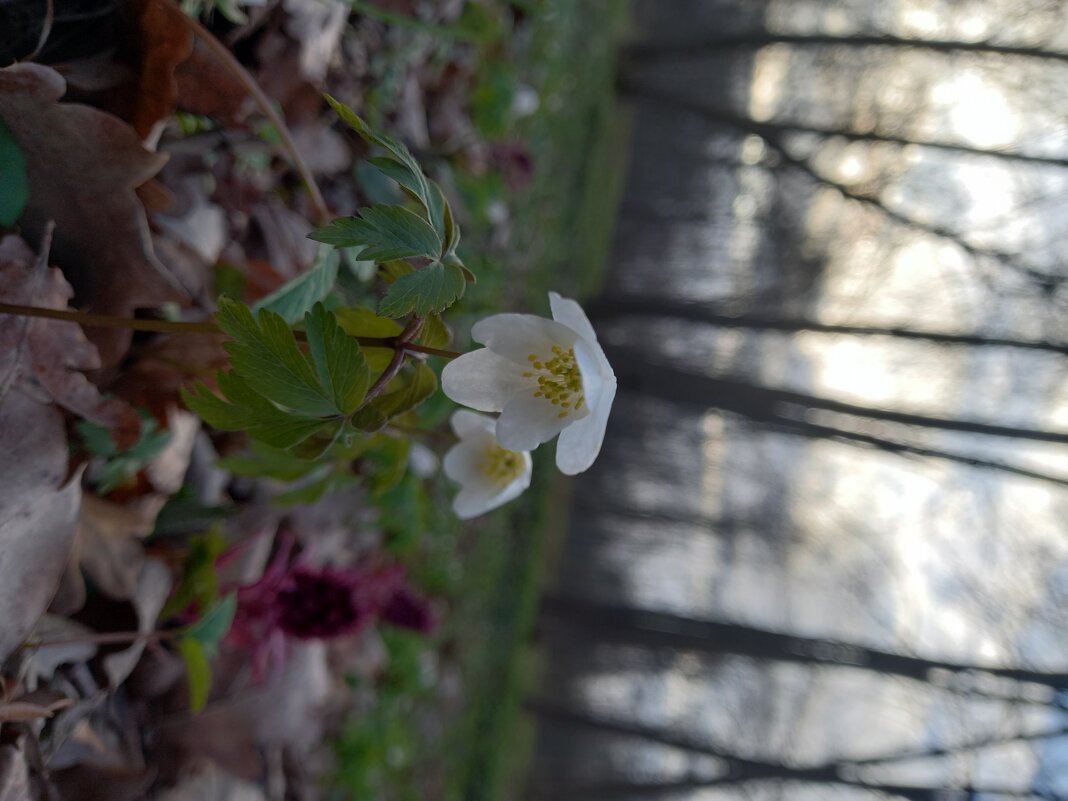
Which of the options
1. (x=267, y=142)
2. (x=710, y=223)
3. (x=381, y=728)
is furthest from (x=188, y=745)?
(x=710, y=223)

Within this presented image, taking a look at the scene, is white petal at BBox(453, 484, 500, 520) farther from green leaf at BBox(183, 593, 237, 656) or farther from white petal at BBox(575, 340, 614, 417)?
green leaf at BBox(183, 593, 237, 656)

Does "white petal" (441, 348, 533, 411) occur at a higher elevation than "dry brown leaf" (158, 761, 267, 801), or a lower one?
higher

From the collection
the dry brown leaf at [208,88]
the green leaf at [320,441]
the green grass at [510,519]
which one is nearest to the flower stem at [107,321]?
the green leaf at [320,441]

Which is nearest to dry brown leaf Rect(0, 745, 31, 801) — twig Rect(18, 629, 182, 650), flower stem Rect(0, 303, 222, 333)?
twig Rect(18, 629, 182, 650)

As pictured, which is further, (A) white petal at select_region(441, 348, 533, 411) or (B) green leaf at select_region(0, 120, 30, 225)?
(B) green leaf at select_region(0, 120, 30, 225)

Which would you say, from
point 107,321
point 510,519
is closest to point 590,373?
point 107,321

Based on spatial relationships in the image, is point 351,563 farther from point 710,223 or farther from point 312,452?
point 710,223

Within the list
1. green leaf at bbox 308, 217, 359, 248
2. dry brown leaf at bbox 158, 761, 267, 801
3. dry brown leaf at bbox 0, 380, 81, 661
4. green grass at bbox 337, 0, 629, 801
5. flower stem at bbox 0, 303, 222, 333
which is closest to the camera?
green leaf at bbox 308, 217, 359, 248

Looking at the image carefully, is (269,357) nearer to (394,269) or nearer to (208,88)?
(394,269)
